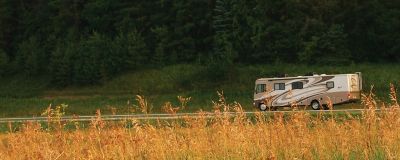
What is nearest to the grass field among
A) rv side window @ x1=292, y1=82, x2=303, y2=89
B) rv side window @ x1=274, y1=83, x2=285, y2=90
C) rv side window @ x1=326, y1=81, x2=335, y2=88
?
rv side window @ x1=274, y1=83, x2=285, y2=90

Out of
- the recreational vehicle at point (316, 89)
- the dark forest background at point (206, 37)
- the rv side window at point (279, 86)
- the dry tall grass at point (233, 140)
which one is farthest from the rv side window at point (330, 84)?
the dry tall grass at point (233, 140)

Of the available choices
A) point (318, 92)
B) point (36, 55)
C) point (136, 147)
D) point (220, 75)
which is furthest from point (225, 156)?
point (36, 55)

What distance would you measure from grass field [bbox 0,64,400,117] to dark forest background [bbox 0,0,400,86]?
174 centimetres

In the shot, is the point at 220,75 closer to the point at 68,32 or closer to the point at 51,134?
the point at 68,32

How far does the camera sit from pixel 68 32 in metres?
72.5

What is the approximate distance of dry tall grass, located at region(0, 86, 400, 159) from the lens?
6.58 metres

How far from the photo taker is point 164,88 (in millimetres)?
52125

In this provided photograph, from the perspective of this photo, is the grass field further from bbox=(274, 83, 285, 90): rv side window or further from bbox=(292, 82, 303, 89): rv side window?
bbox=(292, 82, 303, 89): rv side window

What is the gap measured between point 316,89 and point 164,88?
20.7m

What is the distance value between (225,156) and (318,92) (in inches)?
1141

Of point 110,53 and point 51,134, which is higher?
point 110,53

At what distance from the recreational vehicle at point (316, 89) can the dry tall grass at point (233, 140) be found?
26.5m

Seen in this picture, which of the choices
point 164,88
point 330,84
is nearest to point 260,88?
point 330,84

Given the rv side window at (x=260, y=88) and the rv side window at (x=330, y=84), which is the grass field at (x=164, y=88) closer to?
the rv side window at (x=260, y=88)
